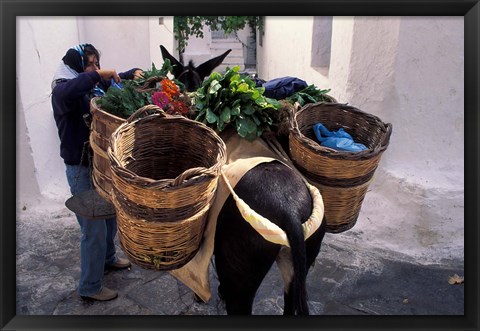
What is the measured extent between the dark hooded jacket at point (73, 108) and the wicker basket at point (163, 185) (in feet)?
2.63

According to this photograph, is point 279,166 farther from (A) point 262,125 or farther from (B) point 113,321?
(B) point 113,321

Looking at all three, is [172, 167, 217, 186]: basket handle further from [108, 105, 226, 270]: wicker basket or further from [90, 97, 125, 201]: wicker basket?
[90, 97, 125, 201]: wicker basket

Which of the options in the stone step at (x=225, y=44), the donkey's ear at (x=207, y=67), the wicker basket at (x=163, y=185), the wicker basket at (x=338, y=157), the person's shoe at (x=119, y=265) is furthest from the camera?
the stone step at (x=225, y=44)

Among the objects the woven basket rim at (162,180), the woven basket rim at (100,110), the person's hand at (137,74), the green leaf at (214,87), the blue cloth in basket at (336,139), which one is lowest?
the blue cloth in basket at (336,139)

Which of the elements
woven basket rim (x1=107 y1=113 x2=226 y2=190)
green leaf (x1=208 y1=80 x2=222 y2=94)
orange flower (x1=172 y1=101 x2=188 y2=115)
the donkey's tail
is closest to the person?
orange flower (x1=172 y1=101 x2=188 y2=115)

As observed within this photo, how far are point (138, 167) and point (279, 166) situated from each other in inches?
30.6

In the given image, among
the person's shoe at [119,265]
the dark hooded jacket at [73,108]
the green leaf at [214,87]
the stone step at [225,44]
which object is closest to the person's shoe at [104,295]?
the person's shoe at [119,265]

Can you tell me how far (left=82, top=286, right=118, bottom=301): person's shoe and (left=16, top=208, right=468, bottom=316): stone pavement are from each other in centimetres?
4

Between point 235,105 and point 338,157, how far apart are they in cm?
65

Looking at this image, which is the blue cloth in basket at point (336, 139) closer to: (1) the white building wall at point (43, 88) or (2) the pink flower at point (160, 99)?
(2) the pink flower at point (160, 99)

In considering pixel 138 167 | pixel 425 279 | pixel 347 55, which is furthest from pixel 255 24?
pixel 138 167

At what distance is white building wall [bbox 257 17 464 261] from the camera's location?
175 inches

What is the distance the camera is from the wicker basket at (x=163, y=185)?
203 centimetres
